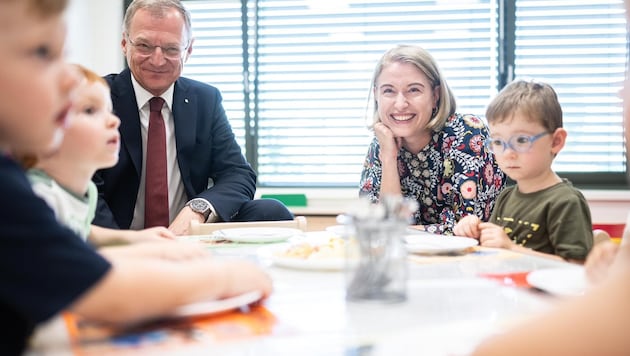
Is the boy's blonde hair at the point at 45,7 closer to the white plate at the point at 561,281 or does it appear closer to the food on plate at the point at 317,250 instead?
the food on plate at the point at 317,250

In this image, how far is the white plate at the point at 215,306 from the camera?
741mm

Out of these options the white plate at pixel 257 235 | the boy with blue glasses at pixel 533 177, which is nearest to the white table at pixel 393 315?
the white plate at pixel 257 235

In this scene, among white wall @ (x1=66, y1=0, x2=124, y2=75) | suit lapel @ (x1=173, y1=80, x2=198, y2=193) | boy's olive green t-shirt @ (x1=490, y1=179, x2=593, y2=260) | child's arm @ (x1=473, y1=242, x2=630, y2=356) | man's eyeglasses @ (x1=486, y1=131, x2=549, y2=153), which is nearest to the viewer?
child's arm @ (x1=473, y1=242, x2=630, y2=356)

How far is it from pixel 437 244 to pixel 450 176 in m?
0.99

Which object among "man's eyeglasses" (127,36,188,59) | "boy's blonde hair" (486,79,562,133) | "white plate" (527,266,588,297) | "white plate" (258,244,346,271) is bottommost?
"white plate" (258,244,346,271)

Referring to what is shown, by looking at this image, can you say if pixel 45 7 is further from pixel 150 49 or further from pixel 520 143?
pixel 150 49

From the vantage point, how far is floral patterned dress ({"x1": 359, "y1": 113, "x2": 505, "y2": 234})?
2234mm

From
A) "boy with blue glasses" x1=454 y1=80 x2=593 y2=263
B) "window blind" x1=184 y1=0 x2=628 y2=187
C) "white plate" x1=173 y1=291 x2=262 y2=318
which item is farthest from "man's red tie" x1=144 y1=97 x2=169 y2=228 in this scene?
"white plate" x1=173 y1=291 x2=262 y2=318

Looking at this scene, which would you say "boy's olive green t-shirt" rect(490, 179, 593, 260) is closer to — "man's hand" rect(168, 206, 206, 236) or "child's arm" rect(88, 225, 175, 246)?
"child's arm" rect(88, 225, 175, 246)

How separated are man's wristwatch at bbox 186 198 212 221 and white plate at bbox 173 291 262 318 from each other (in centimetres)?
160

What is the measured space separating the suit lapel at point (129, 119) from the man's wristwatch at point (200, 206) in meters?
0.31

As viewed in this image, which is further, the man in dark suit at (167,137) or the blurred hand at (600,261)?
the man in dark suit at (167,137)

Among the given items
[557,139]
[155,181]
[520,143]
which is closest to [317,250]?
[520,143]

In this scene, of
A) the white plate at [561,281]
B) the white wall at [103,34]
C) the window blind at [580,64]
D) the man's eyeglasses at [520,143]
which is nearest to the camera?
the white plate at [561,281]
